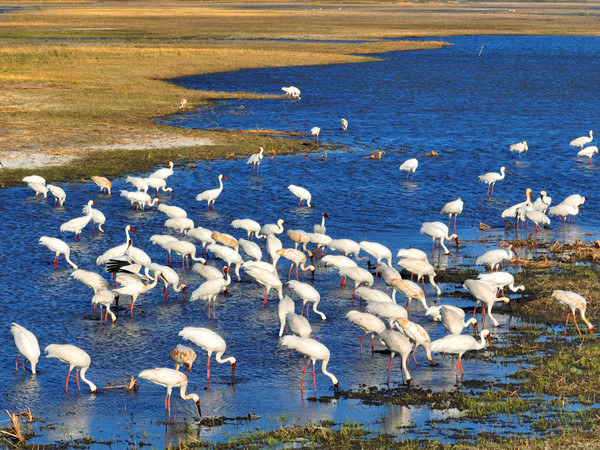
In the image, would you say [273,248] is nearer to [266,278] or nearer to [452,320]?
[266,278]

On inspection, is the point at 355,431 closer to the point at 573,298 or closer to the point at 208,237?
the point at 573,298

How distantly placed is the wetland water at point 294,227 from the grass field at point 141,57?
10.1ft

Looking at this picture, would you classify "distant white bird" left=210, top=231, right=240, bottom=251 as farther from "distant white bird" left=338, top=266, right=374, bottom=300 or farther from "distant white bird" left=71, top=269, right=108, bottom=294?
"distant white bird" left=71, top=269, right=108, bottom=294

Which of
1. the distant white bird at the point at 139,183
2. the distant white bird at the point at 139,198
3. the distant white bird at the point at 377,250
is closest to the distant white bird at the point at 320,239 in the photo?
the distant white bird at the point at 377,250

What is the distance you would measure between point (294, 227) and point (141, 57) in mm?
44072

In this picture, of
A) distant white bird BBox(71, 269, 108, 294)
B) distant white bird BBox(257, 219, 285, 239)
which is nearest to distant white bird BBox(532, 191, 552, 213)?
distant white bird BBox(257, 219, 285, 239)

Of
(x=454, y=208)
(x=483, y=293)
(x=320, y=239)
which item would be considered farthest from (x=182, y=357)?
(x=454, y=208)

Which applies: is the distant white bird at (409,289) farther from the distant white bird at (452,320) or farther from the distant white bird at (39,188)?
the distant white bird at (39,188)

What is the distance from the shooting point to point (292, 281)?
1603 centimetres

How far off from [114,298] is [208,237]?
11.7ft

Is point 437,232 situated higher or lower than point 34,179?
lower

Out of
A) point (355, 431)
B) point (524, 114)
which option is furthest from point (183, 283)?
point (524, 114)

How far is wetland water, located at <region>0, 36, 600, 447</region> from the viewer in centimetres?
1238

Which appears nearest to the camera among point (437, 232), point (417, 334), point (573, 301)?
point (417, 334)
